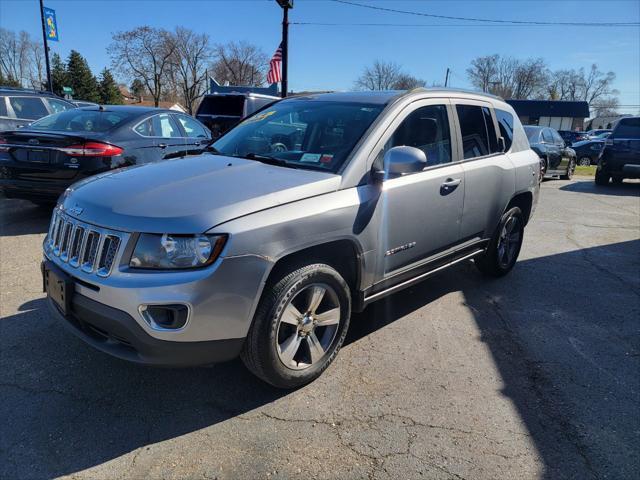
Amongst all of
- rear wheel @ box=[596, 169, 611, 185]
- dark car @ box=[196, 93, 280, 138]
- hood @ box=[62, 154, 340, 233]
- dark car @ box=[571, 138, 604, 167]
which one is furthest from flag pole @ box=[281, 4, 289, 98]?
dark car @ box=[571, 138, 604, 167]

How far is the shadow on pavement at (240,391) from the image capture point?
2.42 metres

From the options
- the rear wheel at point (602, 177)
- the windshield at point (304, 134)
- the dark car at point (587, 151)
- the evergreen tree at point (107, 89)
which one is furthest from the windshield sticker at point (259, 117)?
the evergreen tree at point (107, 89)

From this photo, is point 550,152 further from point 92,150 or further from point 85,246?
point 85,246

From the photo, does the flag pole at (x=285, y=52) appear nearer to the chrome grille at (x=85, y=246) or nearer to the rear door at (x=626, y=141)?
the rear door at (x=626, y=141)

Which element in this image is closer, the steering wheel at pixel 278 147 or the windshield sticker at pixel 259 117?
the steering wheel at pixel 278 147

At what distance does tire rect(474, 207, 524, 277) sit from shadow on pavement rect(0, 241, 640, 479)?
1.94 ft

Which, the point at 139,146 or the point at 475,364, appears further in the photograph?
the point at 139,146

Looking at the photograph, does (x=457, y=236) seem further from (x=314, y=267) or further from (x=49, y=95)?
(x=49, y=95)

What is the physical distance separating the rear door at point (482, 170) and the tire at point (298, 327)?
1.65 m

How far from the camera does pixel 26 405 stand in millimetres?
2691

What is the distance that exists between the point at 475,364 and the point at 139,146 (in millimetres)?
5140

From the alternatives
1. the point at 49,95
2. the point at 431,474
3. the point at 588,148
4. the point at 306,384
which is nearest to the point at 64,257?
the point at 306,384

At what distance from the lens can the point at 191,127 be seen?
768 centimetres

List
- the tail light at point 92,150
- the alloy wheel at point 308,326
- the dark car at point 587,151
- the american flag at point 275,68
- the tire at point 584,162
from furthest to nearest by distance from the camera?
the tire at point 584,162, the dark car at point 587,151, the american flag at point 275,68, the tail light at point 92,150, the alloy wheel at point 308,326
